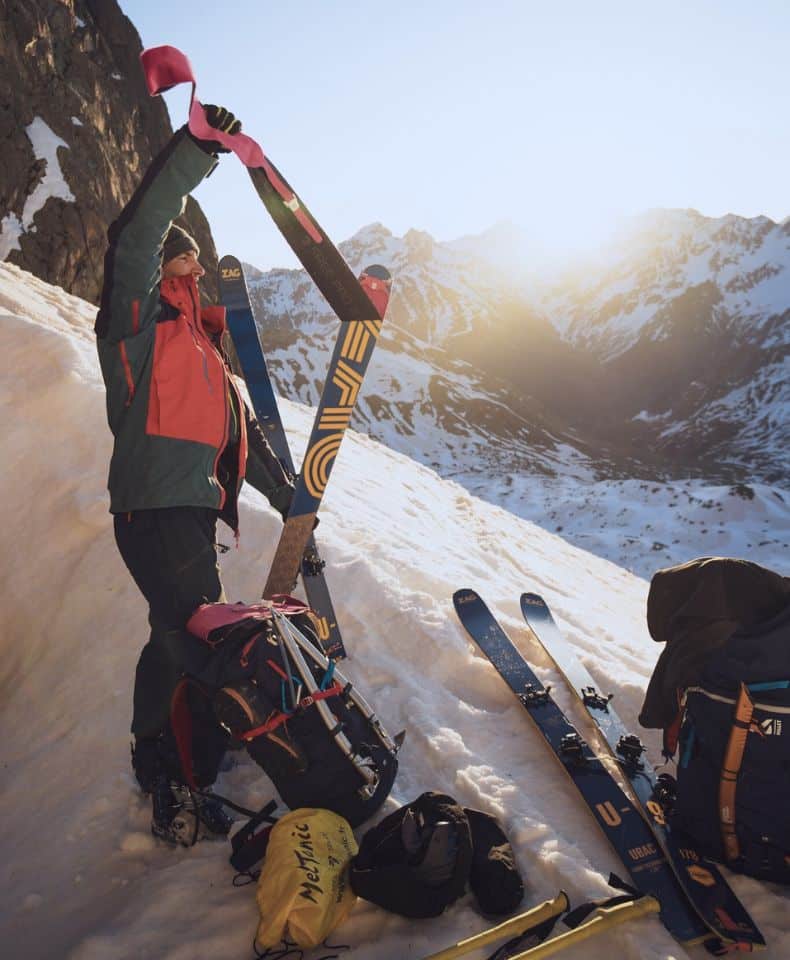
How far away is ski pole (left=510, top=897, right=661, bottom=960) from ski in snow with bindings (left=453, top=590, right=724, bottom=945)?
0.12m

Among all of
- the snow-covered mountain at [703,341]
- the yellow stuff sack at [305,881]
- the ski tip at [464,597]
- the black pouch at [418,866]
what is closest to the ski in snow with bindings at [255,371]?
the ski tip at [464,597]

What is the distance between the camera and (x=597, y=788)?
291 cm

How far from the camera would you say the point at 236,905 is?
7.79 feet

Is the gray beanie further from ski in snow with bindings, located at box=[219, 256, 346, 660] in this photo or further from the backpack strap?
the backpack strap

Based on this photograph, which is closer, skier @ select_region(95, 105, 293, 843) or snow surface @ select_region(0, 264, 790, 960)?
snow surface @ select_region(0, 264, 790, 960)

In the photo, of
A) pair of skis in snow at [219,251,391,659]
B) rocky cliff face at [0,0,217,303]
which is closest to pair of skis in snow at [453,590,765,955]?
pair of skis in snow at [219,251,391,659]

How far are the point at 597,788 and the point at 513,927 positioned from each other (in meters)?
0.97

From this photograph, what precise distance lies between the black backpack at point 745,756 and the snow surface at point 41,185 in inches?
1358

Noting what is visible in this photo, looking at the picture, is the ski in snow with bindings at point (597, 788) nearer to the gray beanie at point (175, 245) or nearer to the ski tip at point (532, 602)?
the ski tip at point (532, 602)

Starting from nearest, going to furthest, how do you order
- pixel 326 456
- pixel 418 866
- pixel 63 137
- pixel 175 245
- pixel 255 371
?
pixel 418 866, pixel 175 245, pixel 326 456, pixel 255 371, pixel 63 137

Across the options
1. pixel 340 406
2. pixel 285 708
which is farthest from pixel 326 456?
pixel 285 708

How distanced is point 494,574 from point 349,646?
2.50 metres

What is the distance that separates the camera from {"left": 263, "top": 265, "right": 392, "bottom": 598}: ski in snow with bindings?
409 centimetres

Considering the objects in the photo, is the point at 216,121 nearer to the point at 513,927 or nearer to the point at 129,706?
the point at 129,706
